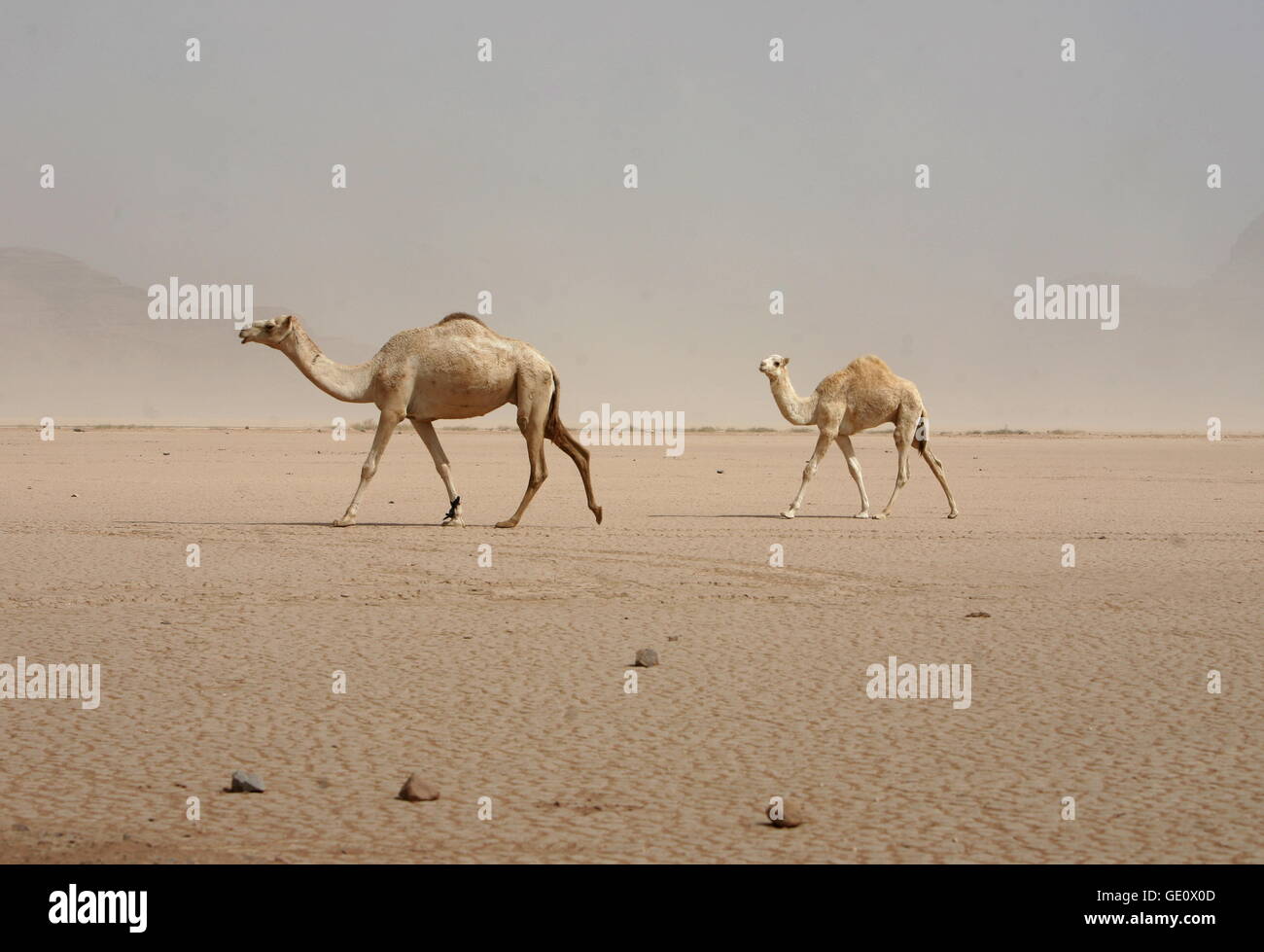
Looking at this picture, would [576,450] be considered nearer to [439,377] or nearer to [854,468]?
[439,377]

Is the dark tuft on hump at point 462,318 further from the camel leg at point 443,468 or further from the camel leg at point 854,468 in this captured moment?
the camel leg at point 854,468

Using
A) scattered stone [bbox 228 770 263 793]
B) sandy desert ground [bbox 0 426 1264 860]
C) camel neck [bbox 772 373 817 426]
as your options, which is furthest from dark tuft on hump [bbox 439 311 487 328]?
scattered stone [bbox 228 770 263 793]

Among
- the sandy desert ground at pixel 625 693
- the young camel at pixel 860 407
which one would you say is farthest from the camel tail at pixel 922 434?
the sandy desert ground at pixel 625 693

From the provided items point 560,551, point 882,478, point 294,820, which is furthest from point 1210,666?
point 882,478

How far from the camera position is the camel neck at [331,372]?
16.3 m

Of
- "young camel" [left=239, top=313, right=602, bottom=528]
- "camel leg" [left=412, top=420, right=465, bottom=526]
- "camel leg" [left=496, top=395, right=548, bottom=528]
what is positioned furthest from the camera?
"camel leg" [left=412, top=420, right=465, bottom=526]

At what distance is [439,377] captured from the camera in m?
16.0

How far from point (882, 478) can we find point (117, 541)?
786 inches

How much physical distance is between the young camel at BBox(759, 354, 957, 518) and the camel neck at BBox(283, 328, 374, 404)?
5.26 meters

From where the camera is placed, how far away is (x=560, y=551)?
14078mm

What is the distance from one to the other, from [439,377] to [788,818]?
1138 centimetres

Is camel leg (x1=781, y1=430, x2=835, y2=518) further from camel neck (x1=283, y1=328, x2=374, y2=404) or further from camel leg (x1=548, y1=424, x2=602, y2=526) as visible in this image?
camel neck (x1=283, y1=328, x2=374, y2=404)

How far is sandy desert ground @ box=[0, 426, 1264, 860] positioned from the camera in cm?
516

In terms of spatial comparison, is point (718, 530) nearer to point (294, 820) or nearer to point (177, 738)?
point (177, 738)
